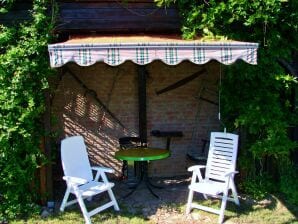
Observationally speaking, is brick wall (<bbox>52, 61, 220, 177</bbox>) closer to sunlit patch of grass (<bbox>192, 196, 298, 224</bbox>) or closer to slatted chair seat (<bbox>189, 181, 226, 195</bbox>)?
sunlit patch of grass (<bbox>192, 196, 298, 224</bbox>)

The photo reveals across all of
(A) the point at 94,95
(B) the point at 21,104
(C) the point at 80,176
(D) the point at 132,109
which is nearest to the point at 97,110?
(A) the point at 94,95

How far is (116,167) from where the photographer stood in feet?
34.7

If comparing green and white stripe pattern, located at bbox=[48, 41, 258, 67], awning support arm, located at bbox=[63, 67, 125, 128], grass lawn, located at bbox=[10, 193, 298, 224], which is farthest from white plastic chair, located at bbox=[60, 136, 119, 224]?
awning support arm, located at bbox=[63, 67, 125, 128]

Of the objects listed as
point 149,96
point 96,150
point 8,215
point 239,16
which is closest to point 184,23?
point 239,16

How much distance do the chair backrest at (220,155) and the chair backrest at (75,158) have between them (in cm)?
242

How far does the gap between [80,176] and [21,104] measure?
176 centimetres

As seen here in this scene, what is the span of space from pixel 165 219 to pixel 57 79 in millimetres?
4327

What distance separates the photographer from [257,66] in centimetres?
842

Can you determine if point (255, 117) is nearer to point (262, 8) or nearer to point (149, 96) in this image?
point (262, 8)

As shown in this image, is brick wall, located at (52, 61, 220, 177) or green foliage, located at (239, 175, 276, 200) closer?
green foliage, located at (239, 175, 276, 200)

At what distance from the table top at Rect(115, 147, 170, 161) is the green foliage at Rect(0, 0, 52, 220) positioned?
158 centimetres

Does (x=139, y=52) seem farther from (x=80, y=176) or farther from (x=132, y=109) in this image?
(x=132, y=109)

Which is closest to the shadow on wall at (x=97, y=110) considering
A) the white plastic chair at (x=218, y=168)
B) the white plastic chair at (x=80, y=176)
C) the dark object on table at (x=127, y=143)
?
the dark object on table at (x=127, y=143)

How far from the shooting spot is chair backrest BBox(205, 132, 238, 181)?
8297mm
